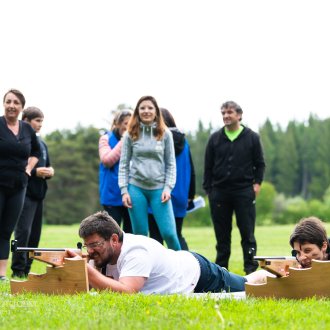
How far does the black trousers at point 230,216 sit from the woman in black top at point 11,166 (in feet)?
9.74

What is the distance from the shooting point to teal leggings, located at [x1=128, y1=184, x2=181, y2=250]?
912 centimetres

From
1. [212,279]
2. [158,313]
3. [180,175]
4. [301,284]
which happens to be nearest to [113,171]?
[180,175]

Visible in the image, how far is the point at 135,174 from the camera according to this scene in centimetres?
940

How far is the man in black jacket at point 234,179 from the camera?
10.8m

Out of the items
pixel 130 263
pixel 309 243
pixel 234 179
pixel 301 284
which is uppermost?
pixel 234 179

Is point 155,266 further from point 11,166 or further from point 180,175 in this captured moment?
point 180,175

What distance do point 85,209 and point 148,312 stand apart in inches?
3220

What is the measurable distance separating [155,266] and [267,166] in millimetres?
96022

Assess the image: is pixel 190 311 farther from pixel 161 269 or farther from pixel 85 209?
pixel 85 209

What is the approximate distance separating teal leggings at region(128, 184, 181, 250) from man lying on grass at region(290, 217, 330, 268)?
2818 mm

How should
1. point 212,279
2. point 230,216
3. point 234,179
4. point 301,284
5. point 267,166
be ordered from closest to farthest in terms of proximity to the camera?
point 301,284 → point 212,279 → point 234,179 → point 230,216 → point 267,166

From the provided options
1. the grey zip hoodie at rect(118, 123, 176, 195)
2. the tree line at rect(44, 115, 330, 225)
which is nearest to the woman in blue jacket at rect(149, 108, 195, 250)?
the grey zip hoodie at rect(118, 123, 176, 195)

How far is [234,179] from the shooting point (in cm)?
1087

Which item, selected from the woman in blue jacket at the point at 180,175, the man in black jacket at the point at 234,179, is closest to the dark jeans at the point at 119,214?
the woman in blue jacket at the point at 180,175
